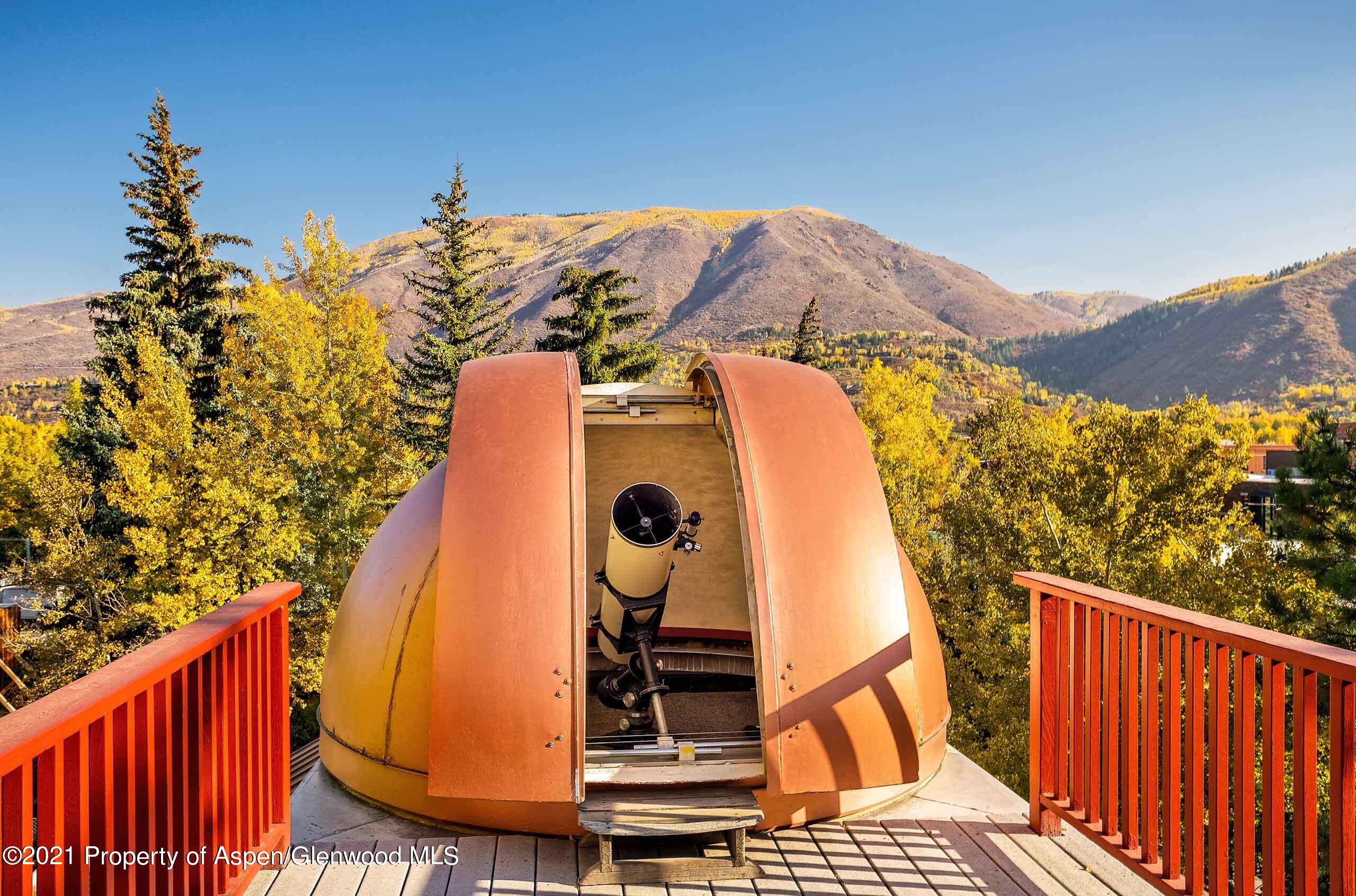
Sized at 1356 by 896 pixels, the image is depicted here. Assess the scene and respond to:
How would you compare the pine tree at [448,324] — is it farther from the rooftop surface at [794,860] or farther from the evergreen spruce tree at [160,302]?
the rooftop surface at [794,860]

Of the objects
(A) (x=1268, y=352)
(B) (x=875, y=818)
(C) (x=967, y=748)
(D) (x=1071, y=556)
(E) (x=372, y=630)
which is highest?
(A) (x=1268, y=352)

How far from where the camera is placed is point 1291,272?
141 m

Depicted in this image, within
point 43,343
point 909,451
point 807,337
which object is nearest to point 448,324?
point 807,337

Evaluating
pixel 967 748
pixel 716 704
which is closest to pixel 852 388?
pixel 967 748

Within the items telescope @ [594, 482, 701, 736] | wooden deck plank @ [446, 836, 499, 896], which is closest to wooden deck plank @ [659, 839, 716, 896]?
telescope @ [594, 482, 701, 736]

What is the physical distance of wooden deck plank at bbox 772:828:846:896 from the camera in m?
3.68

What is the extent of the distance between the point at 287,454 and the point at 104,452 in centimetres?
517

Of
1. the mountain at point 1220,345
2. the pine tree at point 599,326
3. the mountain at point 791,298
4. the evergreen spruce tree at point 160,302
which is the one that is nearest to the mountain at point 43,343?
the mountain at point 791,298

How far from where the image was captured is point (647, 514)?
450cm

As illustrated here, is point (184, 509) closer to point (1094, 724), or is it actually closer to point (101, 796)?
point (101, 796)

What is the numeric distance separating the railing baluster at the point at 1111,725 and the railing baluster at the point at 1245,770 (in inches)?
29.1

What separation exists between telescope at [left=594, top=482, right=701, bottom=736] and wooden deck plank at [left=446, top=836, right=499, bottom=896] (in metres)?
1.00

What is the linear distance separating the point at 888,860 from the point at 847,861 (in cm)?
19

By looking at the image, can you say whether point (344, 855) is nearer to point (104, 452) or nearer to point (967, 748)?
point (967, 748)
